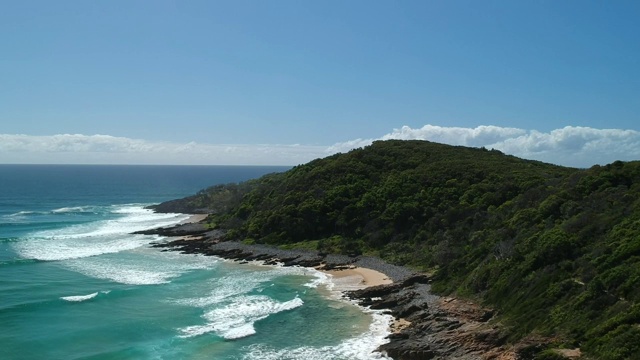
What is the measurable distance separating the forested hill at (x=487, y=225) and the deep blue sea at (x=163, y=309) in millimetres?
8719

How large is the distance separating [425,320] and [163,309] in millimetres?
18850

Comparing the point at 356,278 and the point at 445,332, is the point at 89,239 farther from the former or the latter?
the point at 445,332

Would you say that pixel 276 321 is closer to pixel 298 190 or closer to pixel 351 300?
pixel 351 300

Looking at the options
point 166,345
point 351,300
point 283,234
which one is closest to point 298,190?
point 283,234

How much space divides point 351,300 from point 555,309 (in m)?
15.8

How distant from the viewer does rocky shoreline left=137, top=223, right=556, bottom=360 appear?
84.7 feet

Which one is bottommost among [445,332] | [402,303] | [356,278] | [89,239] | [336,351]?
[336,351]

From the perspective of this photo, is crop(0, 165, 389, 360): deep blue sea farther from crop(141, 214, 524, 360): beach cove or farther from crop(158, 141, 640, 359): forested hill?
crop(158, 141, 640, 359): forested hill

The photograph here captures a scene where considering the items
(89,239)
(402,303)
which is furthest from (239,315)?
(89,239)

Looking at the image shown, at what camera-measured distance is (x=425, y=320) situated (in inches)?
1242

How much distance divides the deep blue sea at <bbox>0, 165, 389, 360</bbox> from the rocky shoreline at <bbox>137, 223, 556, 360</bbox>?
5.39 feet

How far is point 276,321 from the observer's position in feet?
113

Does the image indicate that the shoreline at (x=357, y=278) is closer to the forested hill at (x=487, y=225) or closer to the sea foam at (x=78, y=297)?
the forested hill at (x=487, y=225)

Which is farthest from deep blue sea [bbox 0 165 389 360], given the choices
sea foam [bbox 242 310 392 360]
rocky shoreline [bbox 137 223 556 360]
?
rocky shoreline [bbox 137 223 556 360]
